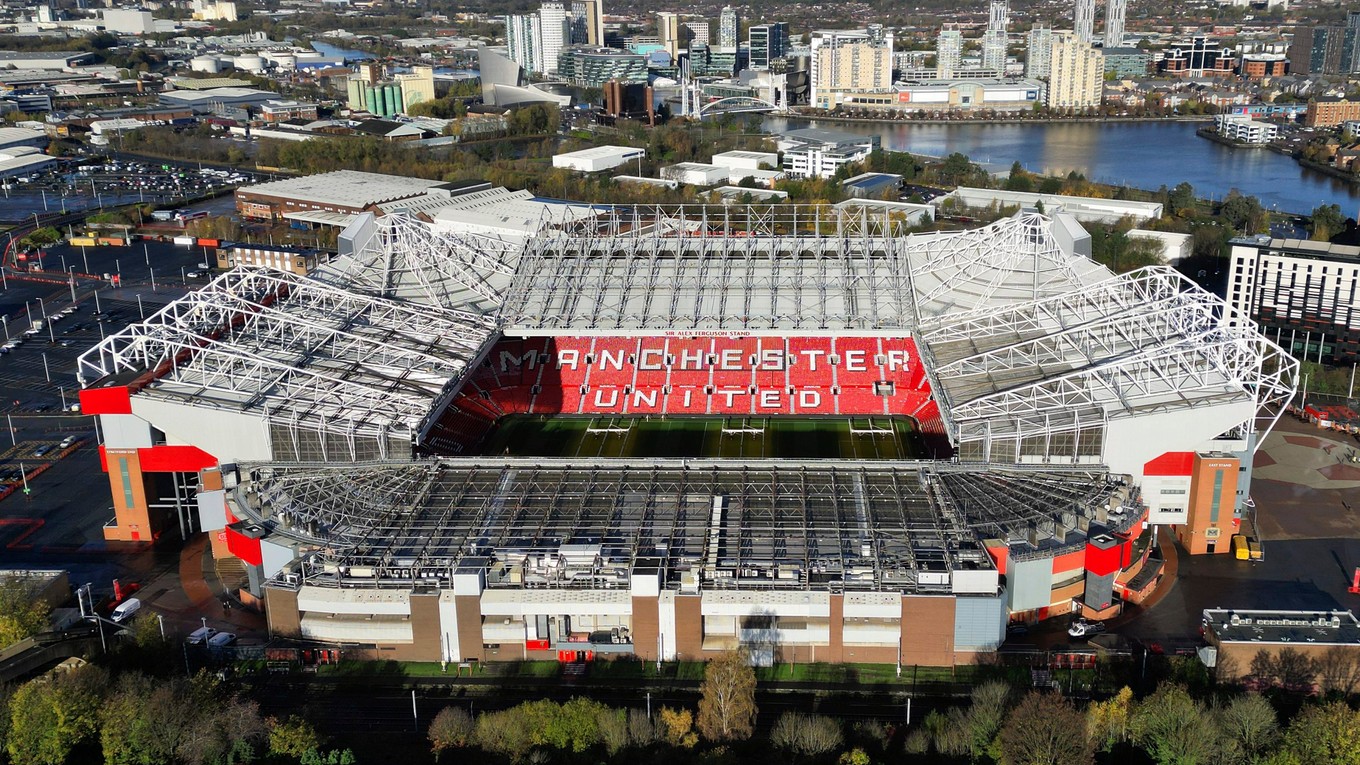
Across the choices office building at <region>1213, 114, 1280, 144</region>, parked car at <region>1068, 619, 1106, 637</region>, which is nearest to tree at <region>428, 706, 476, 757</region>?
A: parked car at <region>1068, 619, 1106, 637</region>

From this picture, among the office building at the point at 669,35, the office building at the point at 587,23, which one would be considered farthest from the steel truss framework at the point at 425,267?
the office building at the point at 587,23

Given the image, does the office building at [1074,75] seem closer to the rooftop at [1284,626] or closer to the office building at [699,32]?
the office building at [699,32]

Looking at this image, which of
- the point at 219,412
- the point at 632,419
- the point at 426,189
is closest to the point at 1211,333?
the point at 632,419

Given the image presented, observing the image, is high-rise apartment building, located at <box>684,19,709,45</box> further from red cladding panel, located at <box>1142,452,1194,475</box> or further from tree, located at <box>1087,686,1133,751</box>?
tree, located at <box>1087,686,1133,751</box>

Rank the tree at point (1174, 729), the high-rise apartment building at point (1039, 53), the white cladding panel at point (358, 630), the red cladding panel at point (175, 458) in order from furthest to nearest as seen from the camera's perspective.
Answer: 1. the high-rise apartment building at point (1039, 53)
2. the red cladding panel at point (175, 458)
3. the white cladding panel at point (358, 630)
4. the tree at point (1174, 729)

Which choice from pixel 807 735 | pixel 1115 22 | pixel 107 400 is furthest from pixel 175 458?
pixel 1115 22
